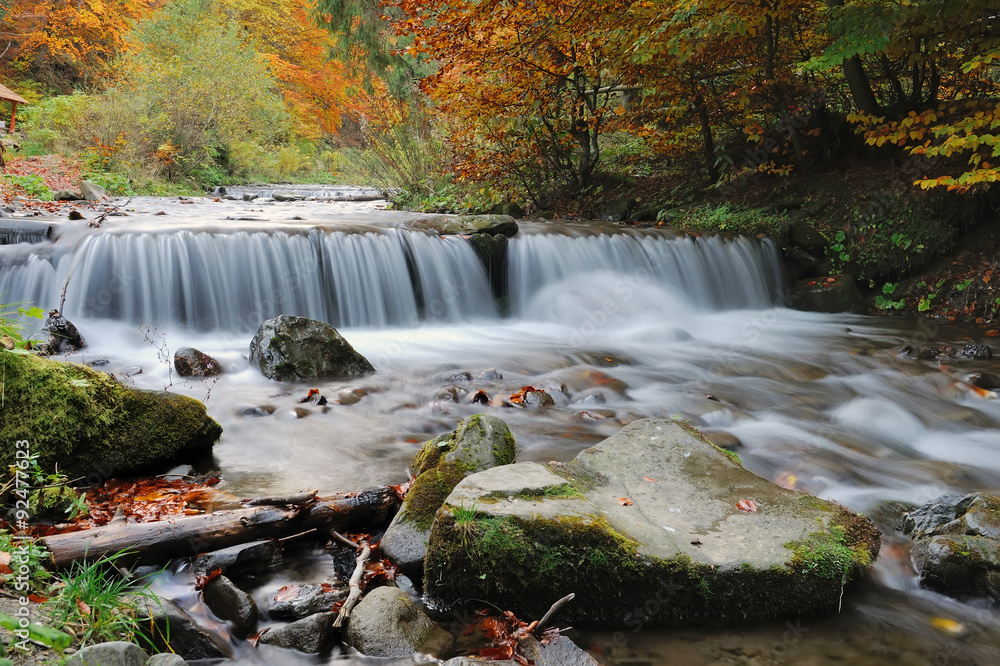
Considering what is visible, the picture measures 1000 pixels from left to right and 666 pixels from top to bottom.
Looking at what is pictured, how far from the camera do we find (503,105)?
38.3 ft

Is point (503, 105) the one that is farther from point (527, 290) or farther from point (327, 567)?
point (327, 567)

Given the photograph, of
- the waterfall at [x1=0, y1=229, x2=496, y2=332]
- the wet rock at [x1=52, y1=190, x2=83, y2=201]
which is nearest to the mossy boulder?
the waterfall at [x1=0, y1=229, x2=496, y2=332]

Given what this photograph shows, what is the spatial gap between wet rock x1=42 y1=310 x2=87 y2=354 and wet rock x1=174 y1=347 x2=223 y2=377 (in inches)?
47.3

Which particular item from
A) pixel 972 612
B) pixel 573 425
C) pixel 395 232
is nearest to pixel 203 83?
pixel 395 232

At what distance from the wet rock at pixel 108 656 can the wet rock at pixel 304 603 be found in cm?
81

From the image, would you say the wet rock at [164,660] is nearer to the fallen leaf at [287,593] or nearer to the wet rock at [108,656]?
the wet rock at [108,656]

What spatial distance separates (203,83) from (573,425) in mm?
19417

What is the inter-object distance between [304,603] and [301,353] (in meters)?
3.66

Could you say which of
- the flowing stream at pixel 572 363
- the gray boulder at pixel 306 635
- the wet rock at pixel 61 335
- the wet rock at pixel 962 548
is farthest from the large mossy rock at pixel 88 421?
the wet rock at pixel 962 548

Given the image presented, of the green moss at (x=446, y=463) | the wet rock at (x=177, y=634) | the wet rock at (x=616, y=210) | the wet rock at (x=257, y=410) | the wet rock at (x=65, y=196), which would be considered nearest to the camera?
the wet rock at (x=177, y=634)

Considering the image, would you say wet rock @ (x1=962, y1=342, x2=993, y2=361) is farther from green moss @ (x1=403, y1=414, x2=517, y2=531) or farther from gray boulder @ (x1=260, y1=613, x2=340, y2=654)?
gray boulder @ (x1=260, y1=613, x2=340, y2=654)

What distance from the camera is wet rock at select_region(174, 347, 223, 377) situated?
19.4 ft

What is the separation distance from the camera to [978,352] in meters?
7.25

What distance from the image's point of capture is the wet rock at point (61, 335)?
6.17 metres
